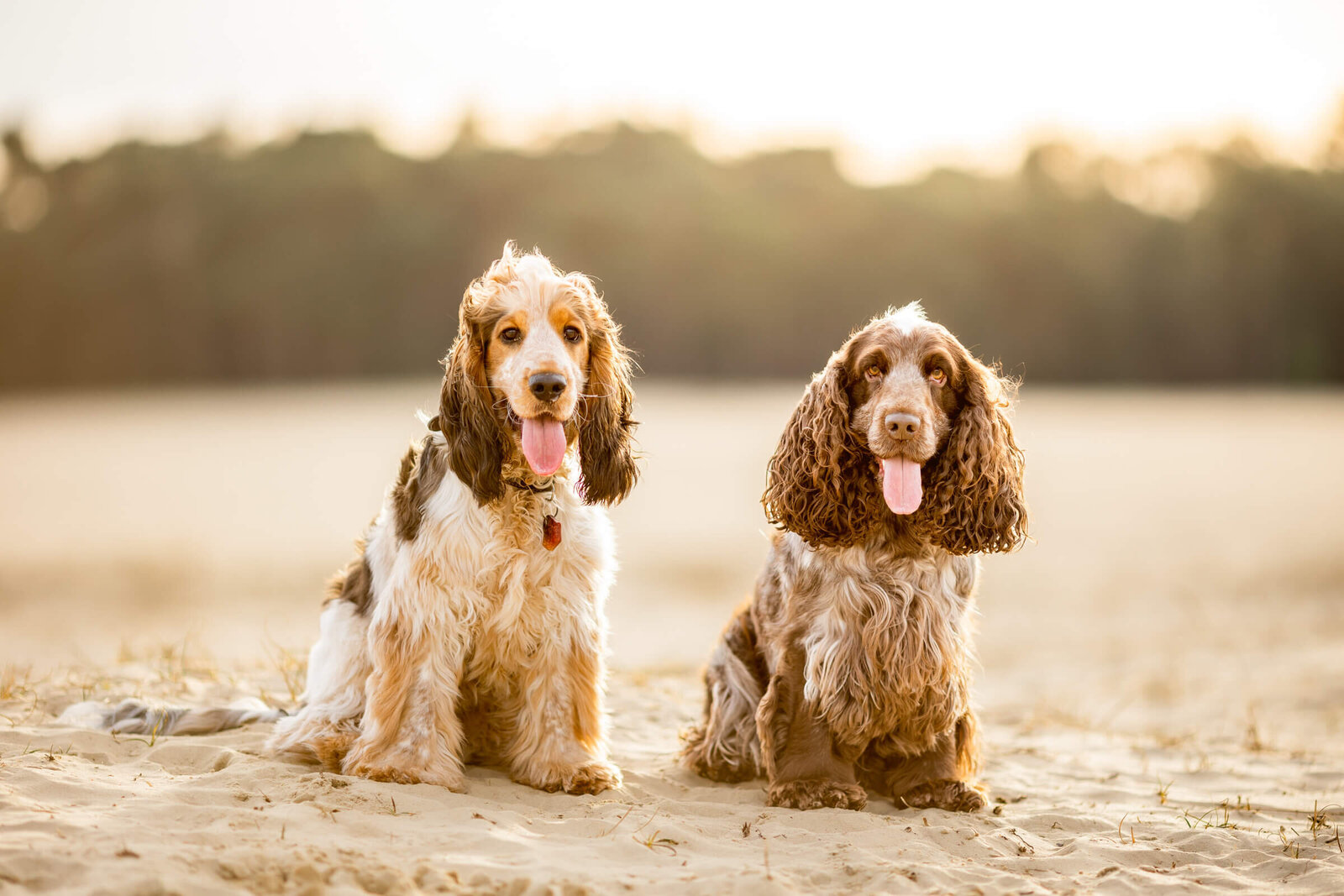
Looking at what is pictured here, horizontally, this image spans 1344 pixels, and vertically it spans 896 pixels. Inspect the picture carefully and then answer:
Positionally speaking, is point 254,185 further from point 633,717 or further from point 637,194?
point 633,717

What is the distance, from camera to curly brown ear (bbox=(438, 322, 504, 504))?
5.14m

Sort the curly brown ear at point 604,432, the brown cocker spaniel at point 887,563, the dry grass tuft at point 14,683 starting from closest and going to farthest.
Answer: the brown cocker spaniel at point 887,563
the curly brown ear at point 604,432
the dry grass tuft at point 14,683

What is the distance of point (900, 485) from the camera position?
16.8ft

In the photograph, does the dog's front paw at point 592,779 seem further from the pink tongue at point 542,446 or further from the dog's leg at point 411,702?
the pink tongue at point 542,446

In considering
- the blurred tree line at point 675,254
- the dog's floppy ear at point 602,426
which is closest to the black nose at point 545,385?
the dog's floppy ear at point 602,426

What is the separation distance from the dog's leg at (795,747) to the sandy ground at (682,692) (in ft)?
0.58

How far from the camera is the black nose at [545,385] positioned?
4.99 metres

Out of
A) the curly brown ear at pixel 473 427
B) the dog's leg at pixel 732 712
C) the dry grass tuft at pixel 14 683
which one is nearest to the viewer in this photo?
the curly brown ear at pixel 473 427

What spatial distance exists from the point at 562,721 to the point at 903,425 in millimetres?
2152

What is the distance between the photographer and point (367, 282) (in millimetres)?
40969

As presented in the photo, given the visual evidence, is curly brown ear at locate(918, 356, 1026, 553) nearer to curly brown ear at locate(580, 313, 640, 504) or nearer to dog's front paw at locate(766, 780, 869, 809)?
dog's front paw at locate(766, 780, 869, 809)

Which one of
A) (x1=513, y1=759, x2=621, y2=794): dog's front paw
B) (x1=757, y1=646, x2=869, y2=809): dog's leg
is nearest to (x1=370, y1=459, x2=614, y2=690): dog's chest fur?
(x1=513, y1=759, x2=621, y2=794): dog's front paw

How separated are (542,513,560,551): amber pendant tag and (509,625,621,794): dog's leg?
0.47 meters

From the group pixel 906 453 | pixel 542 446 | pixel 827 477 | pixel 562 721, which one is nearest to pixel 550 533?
pixel 542 446
